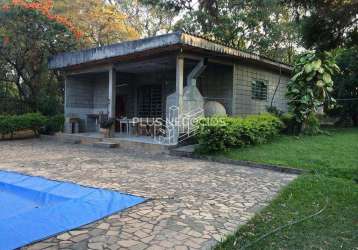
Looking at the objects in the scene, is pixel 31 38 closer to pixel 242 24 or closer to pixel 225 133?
pixel 225 133

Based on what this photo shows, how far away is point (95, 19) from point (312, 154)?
573 inches

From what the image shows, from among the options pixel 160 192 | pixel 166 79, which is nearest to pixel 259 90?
pixel 166 79

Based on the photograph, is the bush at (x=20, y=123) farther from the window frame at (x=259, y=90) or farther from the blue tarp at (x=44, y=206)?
the window frame at (x=259, y=90)

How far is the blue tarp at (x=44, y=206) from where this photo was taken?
11.3ft

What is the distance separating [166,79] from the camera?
14.3m

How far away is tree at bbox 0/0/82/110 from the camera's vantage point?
13875 millimetres

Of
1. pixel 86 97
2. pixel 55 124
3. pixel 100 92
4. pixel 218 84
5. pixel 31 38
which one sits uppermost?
pixel 31 38

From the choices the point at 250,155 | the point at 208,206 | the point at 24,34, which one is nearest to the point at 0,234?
the point at 208,206

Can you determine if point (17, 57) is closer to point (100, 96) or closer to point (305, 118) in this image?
point (100, 96)

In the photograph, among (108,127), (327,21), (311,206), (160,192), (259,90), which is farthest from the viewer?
(259,90)

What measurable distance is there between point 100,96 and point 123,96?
106 cm

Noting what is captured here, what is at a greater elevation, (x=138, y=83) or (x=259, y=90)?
(x=138, y=83)

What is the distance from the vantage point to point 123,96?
15.9 meters

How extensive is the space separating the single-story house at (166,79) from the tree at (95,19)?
4012 mm
